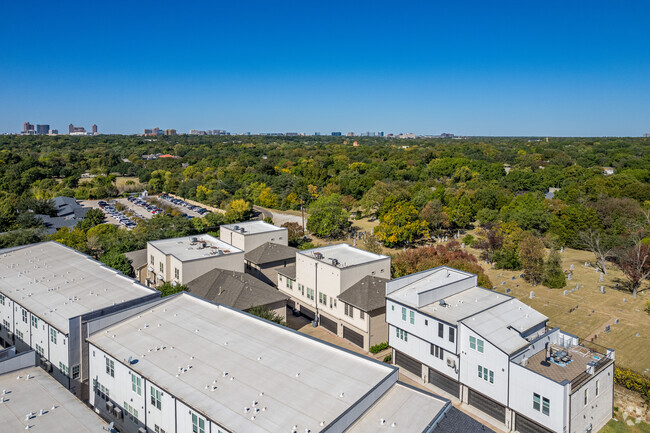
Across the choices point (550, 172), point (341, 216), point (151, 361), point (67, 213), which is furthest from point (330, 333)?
point (550, 172)

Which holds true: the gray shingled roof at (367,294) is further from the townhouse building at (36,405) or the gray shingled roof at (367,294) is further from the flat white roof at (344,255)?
the townhouse building at (36,405)

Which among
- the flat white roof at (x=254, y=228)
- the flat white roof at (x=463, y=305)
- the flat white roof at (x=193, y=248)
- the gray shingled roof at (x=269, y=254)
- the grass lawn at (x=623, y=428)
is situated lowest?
the grass lawn at (x=623, y=428)

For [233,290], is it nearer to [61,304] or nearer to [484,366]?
[61,304]

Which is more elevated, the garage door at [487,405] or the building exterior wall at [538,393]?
the building exterior wall at [538,393]

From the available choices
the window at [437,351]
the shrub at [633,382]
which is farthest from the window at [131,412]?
the shrub at [633,382]

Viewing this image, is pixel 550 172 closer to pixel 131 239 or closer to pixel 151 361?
pixel 131 239
